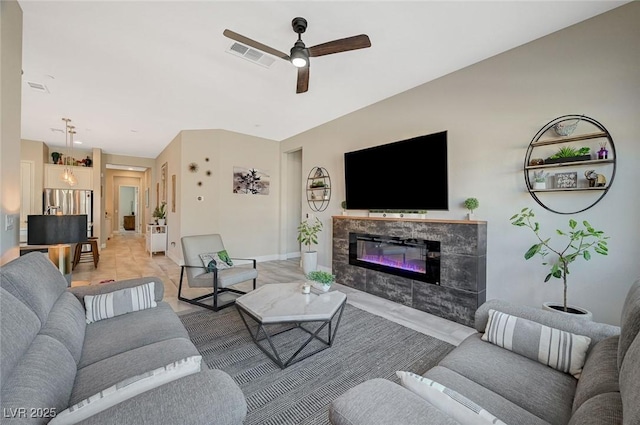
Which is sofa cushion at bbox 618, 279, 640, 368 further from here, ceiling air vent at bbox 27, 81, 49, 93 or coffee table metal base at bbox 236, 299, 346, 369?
ceiling air vent at bbox 27, 81, 49, 93

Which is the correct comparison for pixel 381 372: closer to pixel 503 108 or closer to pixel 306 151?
pixel 503 108

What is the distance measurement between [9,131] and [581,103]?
4.69 metres

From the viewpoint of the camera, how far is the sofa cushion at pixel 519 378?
1146mm

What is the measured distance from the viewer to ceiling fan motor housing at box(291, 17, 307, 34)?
2220mm

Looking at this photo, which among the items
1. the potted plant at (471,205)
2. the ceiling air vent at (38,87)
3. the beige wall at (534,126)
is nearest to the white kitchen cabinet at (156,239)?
the ceiling air vent at (38,87)

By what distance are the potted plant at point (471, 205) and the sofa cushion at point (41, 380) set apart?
3428 millimetres

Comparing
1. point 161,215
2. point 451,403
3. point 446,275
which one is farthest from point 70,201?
point 451,403

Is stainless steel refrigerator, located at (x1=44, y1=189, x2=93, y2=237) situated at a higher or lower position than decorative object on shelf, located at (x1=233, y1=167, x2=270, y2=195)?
lower

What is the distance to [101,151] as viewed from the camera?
7.13 meters

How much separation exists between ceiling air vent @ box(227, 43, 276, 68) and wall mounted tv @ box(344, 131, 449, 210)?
6.17 ft

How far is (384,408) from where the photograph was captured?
2.79 ft

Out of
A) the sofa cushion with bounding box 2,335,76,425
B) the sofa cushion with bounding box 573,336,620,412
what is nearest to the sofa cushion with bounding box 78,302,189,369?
the sofa cushion with bounding box 2,335,76,425

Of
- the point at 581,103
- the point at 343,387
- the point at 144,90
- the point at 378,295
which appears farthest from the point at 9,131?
the point at 581,103

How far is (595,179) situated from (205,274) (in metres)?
4.12
